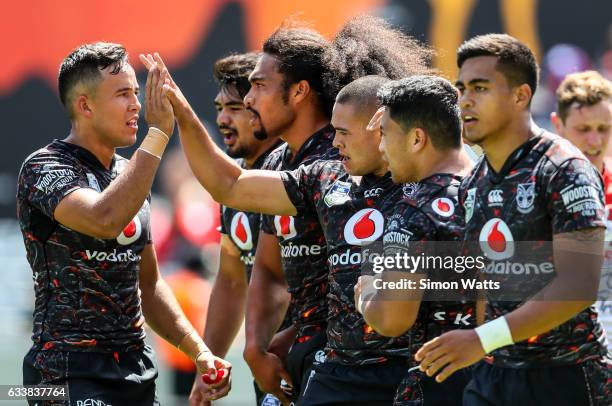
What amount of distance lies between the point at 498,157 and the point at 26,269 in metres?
9.72

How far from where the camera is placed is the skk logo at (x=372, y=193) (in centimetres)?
503

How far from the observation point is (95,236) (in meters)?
5.11

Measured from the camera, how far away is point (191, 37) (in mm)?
13156

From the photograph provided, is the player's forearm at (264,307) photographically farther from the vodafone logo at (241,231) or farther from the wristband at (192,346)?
the vodafone logo at (241,231)

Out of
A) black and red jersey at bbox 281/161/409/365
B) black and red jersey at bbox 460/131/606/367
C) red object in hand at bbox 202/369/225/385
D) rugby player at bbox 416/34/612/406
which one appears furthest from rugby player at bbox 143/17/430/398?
black and red jersey at bbox 460/131/606/367

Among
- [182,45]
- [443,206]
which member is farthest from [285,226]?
[182,45]

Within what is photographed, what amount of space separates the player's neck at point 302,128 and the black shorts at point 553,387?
6.43ft

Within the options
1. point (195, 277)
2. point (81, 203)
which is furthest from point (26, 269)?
point (81, 203)

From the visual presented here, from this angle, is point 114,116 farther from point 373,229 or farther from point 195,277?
point 195,277

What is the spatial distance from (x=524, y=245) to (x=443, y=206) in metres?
0.44

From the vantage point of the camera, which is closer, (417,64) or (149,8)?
(417,64)

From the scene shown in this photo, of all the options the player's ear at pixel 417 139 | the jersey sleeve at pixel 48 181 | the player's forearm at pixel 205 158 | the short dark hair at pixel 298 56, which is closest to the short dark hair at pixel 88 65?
the jersey sleeve at pixel 48 181

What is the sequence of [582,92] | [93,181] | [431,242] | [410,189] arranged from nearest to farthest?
[431,242] → [410,189] → [93,181] → [582,92]

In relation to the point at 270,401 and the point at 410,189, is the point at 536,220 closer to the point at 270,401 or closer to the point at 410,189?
the point at 410,189
